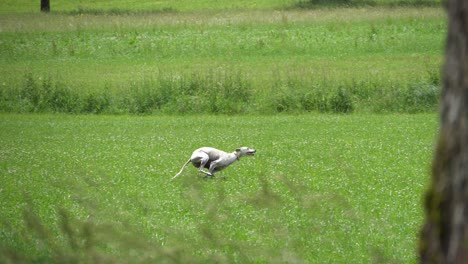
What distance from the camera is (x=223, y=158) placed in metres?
13.0

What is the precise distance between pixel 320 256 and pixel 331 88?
1473cm

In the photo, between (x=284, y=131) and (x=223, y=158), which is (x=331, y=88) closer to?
(x=284, y=131)

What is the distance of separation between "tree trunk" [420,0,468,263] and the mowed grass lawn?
1.77 m

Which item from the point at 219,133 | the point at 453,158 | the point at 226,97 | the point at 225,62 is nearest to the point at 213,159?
the point at 219,133

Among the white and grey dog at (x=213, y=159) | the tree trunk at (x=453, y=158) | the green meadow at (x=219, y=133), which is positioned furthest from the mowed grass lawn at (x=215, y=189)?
the tree trunk at (x=453, y=158)

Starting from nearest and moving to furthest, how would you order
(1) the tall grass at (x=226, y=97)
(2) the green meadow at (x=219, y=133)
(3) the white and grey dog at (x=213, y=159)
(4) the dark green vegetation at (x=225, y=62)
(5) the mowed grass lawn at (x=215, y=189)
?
(5) the mowed grass lawn at (x=215, y=189) < (2) the green meadow at (x=219, y=133) < (3) the white and grey dog at (x=213, y=159) < (1) the tall grass at (x=226, y=97) < (4) the dark green vegetation at (x=225, y=62)

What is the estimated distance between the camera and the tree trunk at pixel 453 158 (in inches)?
107

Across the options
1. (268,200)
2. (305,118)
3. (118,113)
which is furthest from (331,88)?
(268,200)

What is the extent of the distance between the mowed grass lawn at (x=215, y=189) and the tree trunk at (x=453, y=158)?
69.6 inches

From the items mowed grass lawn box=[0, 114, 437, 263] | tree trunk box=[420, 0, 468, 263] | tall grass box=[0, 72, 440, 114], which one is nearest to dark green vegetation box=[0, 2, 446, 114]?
tall grass box=[0, 72, 440, 114]

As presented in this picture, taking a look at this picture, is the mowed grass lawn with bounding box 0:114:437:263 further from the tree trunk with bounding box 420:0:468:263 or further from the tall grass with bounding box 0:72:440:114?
the tree trunk with bounding box 420:0:468:263

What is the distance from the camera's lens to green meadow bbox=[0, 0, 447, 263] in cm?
596

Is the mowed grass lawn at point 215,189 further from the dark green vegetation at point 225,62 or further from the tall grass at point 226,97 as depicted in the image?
the dark green vegetation at point 225,62

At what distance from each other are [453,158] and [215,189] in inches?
358
